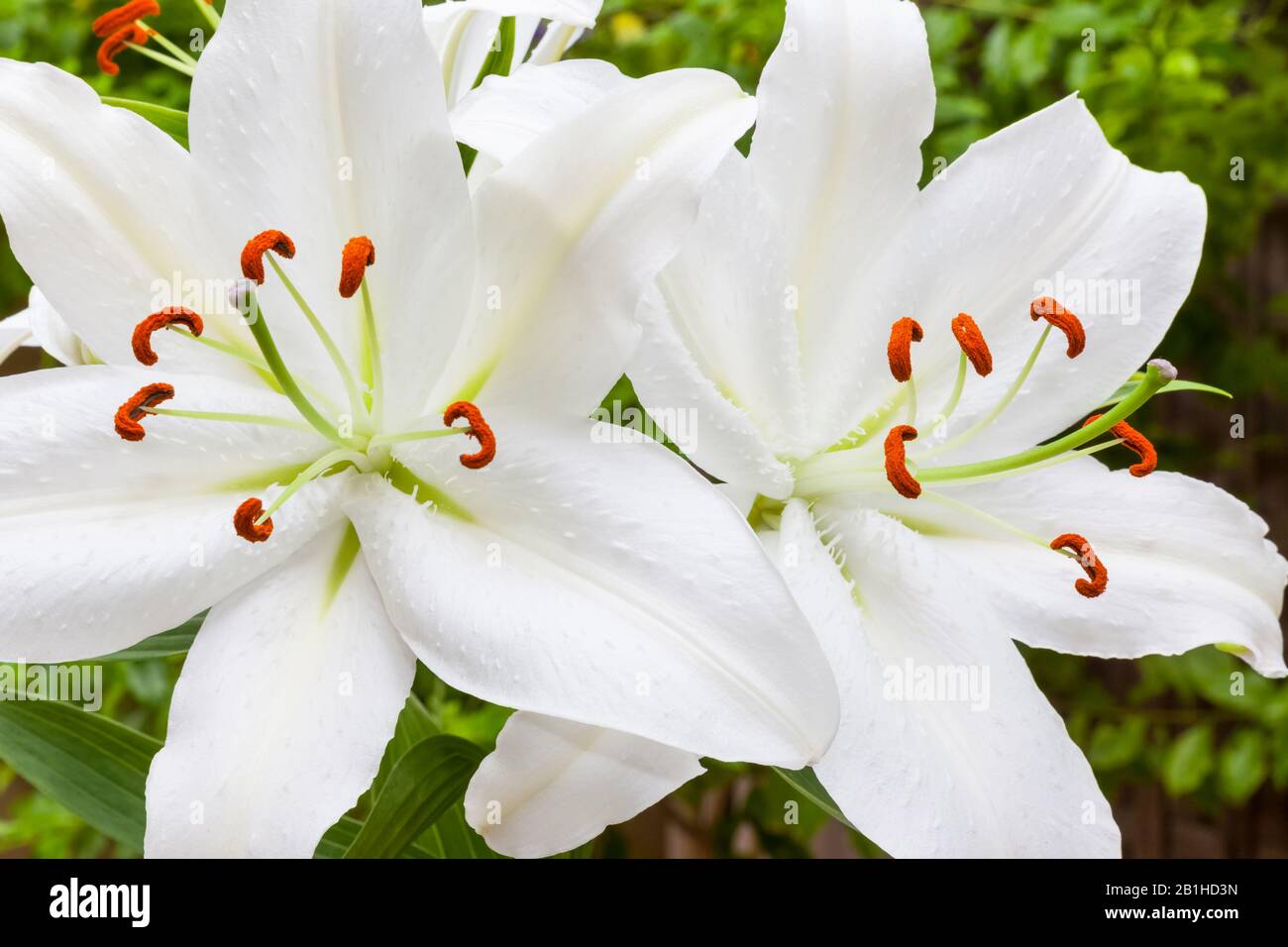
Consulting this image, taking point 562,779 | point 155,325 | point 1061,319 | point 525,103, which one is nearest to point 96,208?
point 155,325

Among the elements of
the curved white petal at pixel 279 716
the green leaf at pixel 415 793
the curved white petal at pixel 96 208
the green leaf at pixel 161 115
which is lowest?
the green leaf at pixel 415 793

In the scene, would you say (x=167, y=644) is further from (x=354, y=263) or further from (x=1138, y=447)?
(x=1138, y=447)

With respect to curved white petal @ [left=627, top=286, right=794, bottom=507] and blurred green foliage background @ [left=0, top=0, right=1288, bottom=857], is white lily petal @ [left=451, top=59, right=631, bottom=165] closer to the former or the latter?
curved white petal @ [left=627, top=286, right=794, bottom=507]

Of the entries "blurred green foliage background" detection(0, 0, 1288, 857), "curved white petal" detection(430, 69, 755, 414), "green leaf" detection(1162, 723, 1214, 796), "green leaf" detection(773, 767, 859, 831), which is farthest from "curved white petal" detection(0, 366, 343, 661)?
"green leaf" detection(1162, 723, 1214, 796)

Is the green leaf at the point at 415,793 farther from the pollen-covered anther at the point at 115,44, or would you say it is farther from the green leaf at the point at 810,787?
the pollen-covered anther at the point at 115,44

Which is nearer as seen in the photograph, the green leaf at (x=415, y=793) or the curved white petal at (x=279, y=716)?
the curved white petal at (x=279, y=716)

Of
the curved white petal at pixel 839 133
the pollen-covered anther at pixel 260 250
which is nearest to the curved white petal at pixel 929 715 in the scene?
the curved white petal at pixel 839 133
